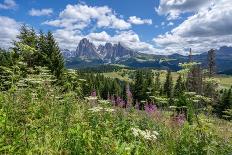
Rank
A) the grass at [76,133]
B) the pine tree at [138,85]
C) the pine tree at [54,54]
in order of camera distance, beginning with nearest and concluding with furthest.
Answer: the grass at [76,133]
the pine tree at [54,54]
the pine tree at [138,85]

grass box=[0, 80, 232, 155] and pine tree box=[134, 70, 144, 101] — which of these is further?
pine tree box=[134, 70, 144, 101]

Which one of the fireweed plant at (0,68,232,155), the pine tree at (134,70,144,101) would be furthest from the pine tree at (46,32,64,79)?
the pine tree at (134,70,144,101)

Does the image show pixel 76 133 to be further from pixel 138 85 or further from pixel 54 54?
pixel 138 85

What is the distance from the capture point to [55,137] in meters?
6.12

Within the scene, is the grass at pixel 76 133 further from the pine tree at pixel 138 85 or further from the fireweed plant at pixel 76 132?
the pine tree at pixel 138 85

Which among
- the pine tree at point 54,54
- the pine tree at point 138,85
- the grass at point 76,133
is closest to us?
the grass at point 76,133

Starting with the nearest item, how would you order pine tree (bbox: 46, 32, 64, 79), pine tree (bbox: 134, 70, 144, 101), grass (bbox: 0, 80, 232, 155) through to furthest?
grass (bbox: 0, 80, 232, 155) < pine tree (bbox: 46, 32, 64, 79) < pine tree (bbox: 134, 70, 144, 101)

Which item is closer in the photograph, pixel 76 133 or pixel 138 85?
pixel 76 133

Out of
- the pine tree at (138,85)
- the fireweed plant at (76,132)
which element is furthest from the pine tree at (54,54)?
the pine tree at (138,85)

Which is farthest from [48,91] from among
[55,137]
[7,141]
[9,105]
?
[7,141]

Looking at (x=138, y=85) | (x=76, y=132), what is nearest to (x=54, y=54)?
(x=76, y=132)

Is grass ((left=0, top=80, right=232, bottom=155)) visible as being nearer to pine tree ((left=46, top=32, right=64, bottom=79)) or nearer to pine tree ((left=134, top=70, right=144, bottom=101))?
pine tree ((left=46, top=32, right=64, bottom=79))

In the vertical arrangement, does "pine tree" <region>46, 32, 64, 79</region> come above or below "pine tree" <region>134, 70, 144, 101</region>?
above

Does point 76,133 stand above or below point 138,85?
above
